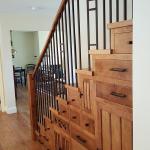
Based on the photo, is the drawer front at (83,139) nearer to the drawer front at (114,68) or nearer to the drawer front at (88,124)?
the drawer front at (88,124)

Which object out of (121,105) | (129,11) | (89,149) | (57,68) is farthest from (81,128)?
(129,11)

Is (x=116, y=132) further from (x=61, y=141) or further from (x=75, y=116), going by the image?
(x=61, y=141)

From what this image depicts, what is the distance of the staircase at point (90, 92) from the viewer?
137 centimetres

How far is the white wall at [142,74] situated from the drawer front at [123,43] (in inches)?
8.8

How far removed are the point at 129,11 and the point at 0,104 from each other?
15.3 feet

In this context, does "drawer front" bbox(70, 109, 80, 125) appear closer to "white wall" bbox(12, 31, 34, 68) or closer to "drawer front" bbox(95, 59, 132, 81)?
"drawer front" bbox(95, 59, 132, 81)

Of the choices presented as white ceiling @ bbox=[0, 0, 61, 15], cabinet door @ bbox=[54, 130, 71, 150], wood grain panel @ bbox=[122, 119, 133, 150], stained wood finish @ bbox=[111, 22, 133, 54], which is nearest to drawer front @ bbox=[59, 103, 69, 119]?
cabinet door @ bbox=[54, 130, 71, 150]

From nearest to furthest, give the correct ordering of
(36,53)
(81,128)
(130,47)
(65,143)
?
(130,47) → (81,128) → (65,143) → (36,53)

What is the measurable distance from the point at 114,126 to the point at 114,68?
42cm

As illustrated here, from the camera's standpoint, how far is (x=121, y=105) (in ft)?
4.60

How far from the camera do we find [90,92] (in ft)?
5.81

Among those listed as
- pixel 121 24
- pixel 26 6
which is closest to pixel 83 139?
pixel 121 24

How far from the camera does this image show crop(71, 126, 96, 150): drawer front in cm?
184

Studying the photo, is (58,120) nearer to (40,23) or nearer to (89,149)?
(89,149)
